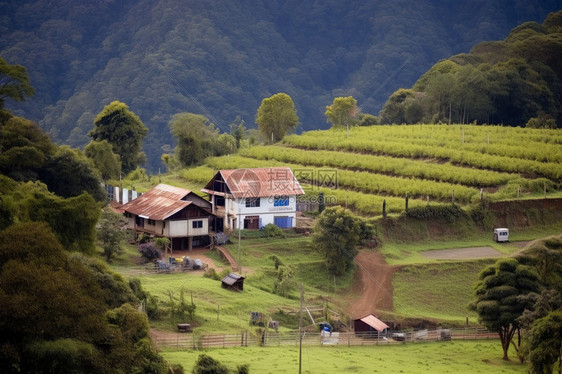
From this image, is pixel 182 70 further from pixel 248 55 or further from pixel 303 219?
pixel 303 219

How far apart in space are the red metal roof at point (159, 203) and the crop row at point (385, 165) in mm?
18520

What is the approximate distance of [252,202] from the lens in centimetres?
5425

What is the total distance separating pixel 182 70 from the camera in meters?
130

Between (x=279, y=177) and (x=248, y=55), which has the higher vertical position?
(x=248, y=55)

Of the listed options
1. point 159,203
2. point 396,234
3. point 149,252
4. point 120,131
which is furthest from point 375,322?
point 120,131

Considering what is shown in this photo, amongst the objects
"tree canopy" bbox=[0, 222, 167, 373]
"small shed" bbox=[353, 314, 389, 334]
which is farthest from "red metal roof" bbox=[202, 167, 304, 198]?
"tree canopy" bbox=[0, 222, 167, 373]

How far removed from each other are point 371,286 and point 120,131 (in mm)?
34542

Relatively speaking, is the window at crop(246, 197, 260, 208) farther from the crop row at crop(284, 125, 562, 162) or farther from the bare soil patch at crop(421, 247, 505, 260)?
the crop row at crop(284, 125, 562, 162)

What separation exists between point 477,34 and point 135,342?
16536 cm

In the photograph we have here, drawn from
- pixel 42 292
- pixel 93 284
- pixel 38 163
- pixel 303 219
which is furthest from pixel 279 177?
pixel 42 292

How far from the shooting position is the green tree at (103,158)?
228 feet

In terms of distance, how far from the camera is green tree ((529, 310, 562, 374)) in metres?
33.1

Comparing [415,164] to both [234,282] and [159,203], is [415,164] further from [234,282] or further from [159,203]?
[234,282]

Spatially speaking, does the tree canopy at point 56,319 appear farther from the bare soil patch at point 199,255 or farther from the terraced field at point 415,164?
the terraced field at point 415,164
